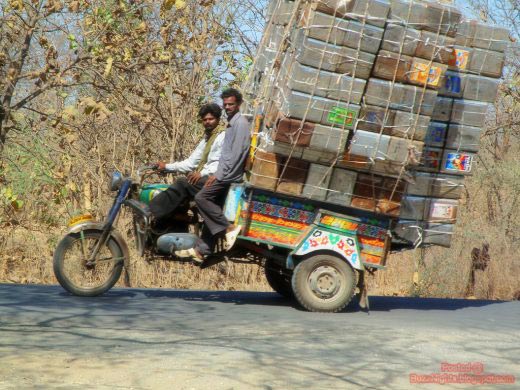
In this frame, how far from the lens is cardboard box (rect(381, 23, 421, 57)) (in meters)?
9.12

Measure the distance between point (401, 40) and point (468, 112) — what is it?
1179 mm

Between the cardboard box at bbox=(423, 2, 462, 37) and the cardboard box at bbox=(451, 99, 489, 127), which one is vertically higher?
the cardboard box at bbox=(423, 2, 462, 37)

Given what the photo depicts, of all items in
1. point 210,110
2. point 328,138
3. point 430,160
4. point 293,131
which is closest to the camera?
point 293,131

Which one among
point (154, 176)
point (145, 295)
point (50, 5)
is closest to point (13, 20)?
point (50, 5)

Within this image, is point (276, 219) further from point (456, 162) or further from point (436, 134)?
point (456, 162)

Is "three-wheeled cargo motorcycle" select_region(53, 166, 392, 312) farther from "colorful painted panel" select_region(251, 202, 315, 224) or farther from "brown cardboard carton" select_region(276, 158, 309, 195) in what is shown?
"brown cardboard carton" select_region(276, 158, 309, 195)

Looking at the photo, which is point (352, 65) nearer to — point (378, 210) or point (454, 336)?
point (378, 210)

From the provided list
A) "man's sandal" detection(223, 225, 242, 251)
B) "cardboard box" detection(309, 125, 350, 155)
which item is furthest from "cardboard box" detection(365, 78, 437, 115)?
"man's sandal" detection(223, 225, 242, 251)

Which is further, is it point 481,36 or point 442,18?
point 481,36

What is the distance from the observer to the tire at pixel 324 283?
388 inches

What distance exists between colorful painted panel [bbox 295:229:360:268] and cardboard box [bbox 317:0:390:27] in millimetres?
2118

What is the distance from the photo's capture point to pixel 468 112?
9.81 metres

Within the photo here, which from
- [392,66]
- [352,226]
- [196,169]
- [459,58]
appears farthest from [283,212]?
[459,58]

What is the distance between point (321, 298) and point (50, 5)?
561 cm
